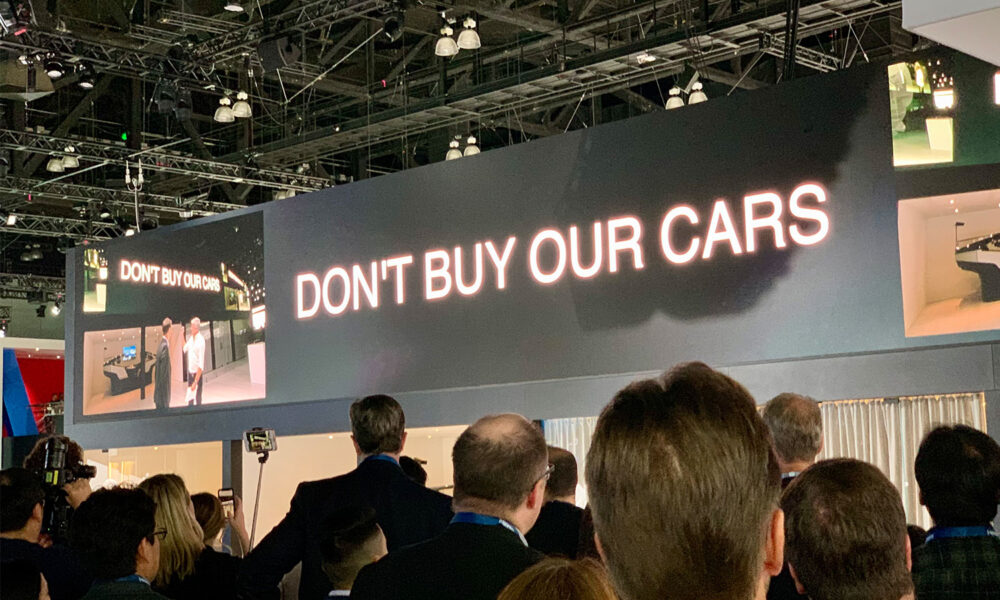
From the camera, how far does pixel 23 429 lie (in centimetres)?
2077

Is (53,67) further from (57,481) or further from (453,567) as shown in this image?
(453,567)

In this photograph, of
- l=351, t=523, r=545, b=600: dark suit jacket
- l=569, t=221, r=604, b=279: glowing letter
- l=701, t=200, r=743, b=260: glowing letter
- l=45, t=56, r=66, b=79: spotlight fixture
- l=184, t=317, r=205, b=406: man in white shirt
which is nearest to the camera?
l=351, t=523, r=545, b=600: dark suit jacket

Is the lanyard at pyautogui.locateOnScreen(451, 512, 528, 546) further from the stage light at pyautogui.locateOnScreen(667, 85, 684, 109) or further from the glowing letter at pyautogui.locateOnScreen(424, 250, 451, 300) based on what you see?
the stage light at pyautogui.locateOnScreen(667, 85, 684, 109)

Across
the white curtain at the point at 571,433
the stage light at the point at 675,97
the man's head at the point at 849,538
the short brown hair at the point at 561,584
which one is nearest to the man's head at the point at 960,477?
the man's head at the point at 849,538

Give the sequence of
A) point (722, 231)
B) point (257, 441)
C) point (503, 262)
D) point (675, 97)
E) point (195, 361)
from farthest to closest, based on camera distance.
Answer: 1. point (675, 97)
2. point (195, 361)
3. point (503, 262)
4. point (722, 231)
5. point (257, 441)

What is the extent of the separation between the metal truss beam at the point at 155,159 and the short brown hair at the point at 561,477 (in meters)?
12.1

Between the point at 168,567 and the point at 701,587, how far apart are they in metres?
3.10

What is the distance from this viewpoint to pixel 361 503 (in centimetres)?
375

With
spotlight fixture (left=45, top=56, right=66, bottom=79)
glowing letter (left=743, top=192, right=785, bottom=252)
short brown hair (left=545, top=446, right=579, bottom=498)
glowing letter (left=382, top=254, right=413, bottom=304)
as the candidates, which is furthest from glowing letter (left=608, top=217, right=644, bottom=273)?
spotlight fixture (left=45, top=56, right=66, bottom=79)

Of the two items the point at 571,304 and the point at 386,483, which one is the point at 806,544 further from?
the point at 571,304

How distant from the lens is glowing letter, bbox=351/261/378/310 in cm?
941

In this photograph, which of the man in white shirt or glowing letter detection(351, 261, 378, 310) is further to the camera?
the man in white shirt

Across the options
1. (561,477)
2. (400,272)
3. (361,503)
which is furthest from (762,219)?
(361,503)

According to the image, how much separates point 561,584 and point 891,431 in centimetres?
702
